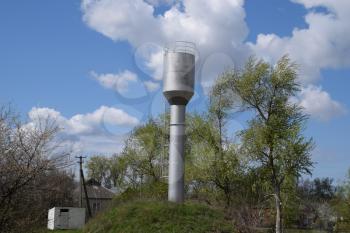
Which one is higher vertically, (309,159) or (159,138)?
(159,138)

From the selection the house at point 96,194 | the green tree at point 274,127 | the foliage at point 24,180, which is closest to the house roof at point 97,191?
the house at point 96,194

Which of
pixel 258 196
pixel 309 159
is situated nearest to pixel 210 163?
pixel 258 196

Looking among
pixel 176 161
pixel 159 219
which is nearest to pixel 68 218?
pixel 176 161

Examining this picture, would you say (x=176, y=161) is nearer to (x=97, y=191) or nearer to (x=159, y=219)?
(x=159, y=219)

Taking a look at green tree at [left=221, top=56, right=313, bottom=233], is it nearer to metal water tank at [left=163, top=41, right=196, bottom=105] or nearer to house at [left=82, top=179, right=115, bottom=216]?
metal water tank at [left=163, top=41, right=196, bottom=105]

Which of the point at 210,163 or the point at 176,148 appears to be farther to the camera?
the point at 210,163

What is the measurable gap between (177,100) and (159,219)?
6808mm

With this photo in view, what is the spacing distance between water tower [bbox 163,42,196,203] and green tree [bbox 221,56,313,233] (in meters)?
6.06

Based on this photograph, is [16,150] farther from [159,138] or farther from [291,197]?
[159,138]

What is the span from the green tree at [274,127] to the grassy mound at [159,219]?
23.0 ft

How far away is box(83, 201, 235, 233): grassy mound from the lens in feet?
75.3

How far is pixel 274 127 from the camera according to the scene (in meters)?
31.0

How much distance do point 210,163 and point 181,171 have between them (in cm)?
925

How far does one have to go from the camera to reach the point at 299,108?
3192cm
